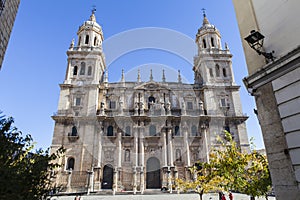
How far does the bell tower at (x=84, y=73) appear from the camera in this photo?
27.5 metres

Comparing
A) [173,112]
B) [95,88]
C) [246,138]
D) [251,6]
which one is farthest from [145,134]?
[251,6]

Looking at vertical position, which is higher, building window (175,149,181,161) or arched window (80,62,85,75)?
arched window (80,62,85,75)

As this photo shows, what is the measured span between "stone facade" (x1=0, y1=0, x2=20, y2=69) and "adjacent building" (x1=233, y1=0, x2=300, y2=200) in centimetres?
685

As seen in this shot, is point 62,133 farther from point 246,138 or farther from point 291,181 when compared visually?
point 291,181

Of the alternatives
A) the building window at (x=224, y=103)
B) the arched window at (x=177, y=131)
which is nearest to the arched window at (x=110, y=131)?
the arched window at (x=177, y=131)

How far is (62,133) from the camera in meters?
Result: 25.8

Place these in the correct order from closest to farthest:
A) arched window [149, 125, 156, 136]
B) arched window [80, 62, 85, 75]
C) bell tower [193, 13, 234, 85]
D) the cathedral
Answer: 1. the cathedral
2. arched window [149, 125, 156, 136]
3. arched window [80, 62, 85, 75]
4. bell tower [193, 13, 234, 85]

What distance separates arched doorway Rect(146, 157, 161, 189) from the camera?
24.7 meters

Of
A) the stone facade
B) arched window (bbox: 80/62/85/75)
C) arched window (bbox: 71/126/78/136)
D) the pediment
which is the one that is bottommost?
the stone facade

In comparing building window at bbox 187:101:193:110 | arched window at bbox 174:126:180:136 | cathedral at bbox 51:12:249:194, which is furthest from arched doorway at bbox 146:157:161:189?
building window at bbox 187:101:193:110

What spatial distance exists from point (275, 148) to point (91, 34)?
33.0 m

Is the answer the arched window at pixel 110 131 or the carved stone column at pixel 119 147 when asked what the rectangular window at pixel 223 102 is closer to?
the carved stone column at pixel 119 147

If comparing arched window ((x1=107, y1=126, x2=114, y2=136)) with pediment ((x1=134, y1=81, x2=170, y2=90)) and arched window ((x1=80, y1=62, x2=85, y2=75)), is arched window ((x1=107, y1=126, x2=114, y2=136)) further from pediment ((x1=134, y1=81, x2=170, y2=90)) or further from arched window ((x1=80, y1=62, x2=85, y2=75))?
arched window ((x1=80, y1=62, x2=85, y2=75))

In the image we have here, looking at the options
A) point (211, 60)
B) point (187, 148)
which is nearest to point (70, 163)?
point (187, 148)
